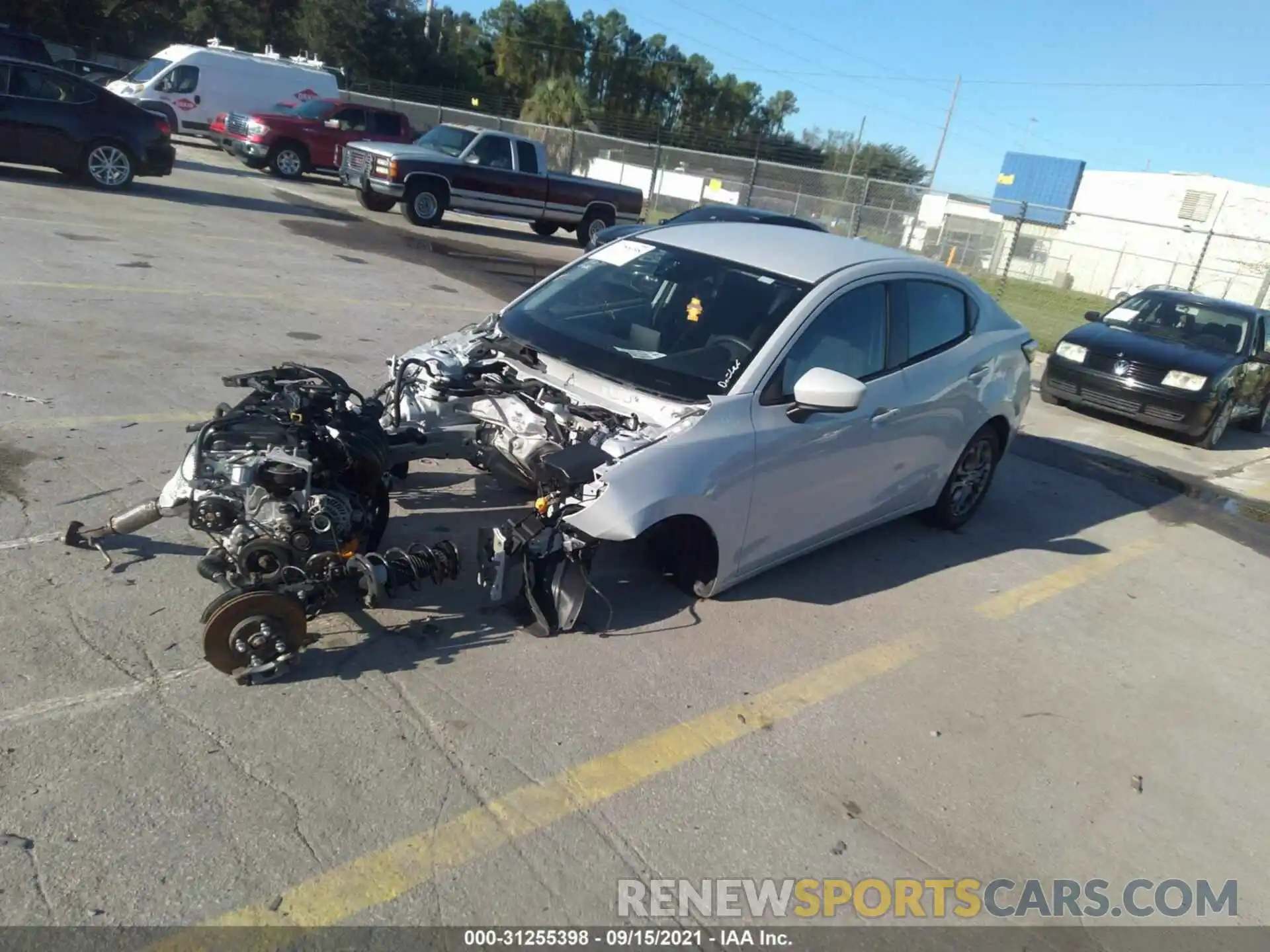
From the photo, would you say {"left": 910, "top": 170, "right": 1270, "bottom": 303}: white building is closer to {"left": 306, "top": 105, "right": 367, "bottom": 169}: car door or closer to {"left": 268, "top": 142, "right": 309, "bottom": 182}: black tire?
{"left": 306, "top": 105, "right": 367, "bottom": 169}: car door

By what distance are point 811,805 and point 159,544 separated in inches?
123

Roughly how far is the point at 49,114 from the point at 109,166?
107cm

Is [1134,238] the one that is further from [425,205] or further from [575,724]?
[575,724]

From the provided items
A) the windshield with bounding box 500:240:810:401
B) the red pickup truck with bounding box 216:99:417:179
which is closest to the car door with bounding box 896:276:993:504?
the windshield with bounding box 500:240:810:401

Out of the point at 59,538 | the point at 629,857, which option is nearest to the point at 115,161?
the point at 59,538

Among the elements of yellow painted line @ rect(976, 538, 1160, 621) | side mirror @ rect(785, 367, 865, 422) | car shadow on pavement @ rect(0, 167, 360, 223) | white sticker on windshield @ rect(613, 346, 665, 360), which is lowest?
yellow painted line @ rect(976, 538, 1160, 621)

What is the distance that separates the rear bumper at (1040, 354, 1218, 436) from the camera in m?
10.6

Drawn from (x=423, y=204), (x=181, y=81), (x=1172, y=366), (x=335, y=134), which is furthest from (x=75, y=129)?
(x=1172, y=366)

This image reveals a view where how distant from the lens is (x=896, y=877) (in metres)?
3.19

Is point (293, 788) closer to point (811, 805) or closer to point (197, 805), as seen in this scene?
point (197, 805)

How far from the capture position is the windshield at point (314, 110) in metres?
22.4

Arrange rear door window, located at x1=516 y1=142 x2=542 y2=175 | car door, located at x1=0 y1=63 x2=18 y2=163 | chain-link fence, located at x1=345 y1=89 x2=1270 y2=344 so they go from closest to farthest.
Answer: car door, located at x1=0 y1=63 x2=18 y2=163 → rear door window, located at x1=516 y1=142 x2=542 y2=175 → chain-link fence, located at x1=345 y1=89 x2=1270 y2=344

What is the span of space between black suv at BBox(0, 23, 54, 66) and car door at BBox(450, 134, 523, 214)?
11.4m

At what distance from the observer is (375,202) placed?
19.4m
